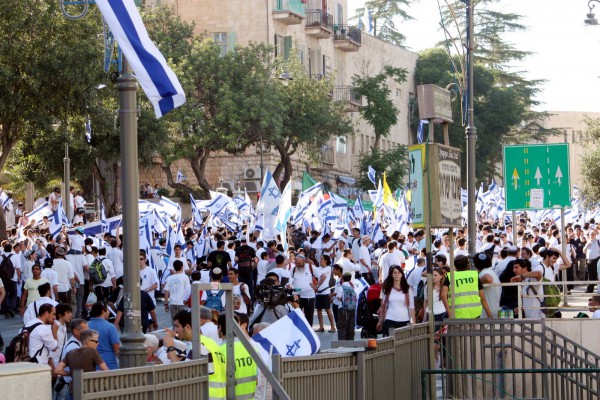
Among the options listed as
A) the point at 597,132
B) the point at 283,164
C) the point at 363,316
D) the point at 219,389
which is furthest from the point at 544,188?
the point at 597,132

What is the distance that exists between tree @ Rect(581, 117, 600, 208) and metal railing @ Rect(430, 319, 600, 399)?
167 feet

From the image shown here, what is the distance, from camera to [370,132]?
83.8 meters

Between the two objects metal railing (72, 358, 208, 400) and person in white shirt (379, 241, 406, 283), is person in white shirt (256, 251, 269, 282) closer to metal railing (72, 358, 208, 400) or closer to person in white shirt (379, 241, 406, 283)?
person in white shirt (379, 241, 406, 283)

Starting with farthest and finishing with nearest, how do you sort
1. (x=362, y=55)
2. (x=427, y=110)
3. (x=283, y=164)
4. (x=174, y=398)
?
(x=362, y=55) < (x=283, y=164) < (x=427, y=110) < (x=174, y=398)

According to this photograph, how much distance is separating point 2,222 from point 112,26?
831 inches

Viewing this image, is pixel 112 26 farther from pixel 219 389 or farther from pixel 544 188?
pixel 544 188

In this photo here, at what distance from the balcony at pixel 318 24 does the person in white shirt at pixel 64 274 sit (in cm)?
4843

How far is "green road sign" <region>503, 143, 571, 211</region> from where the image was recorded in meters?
24.5

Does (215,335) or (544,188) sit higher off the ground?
(544,188)

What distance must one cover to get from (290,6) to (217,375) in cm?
5915

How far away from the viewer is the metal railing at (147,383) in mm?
7902

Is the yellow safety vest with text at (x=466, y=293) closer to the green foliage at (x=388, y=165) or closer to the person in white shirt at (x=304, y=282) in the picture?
the person in white shirt at (x=304, y=282)

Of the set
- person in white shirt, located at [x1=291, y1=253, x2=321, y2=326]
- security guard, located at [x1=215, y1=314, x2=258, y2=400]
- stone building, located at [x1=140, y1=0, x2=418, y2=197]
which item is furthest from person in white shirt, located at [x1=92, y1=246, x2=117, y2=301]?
stone building, located at [x1=140, y1=0, x2=418, y2=197]

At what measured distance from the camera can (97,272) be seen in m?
24.7
